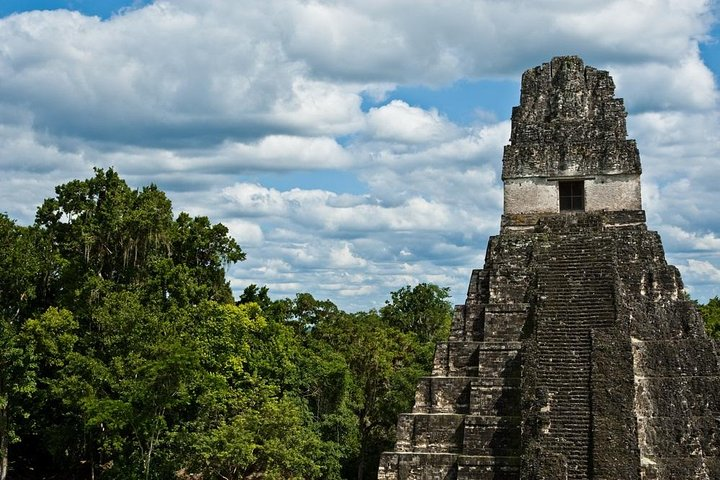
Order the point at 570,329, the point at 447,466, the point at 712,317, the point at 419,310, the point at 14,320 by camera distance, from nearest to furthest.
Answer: the point at 447,466, the point at 570,329, the point at 14,320, the point at 712,317, the point at 419,310

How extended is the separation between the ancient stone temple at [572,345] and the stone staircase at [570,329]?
0.03 metres

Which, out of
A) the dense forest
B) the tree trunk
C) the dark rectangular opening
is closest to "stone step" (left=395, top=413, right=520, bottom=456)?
the dense forest

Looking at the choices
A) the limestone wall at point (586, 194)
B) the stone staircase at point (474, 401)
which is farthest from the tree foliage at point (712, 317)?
the stone staircase at point (474, 401)

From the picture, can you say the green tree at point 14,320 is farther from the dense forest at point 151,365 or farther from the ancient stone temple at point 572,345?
the ancient stone temple at point 572,345

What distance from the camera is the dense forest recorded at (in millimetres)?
21141

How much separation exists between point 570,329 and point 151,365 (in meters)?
10.0

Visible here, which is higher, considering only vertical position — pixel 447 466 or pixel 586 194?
pixel 586 194

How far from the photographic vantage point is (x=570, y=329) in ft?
54.4

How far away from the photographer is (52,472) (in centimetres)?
2970

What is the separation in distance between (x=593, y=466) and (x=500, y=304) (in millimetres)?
4596

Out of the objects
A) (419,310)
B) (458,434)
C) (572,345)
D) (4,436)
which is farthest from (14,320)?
(419,310)

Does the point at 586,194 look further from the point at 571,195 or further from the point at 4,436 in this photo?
the point at 4,436

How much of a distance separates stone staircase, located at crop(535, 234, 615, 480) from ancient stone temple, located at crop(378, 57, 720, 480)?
25 mm

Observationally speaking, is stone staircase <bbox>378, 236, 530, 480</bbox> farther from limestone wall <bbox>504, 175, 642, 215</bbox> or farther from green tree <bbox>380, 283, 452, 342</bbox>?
green tree <bbox>380, 283, 452, 342</bbox>
